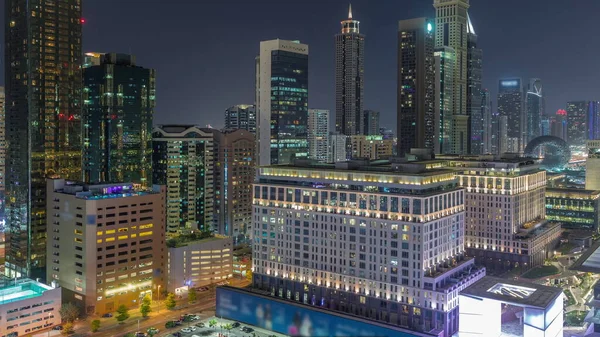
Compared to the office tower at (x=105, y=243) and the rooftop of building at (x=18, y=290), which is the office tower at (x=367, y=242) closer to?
the office tower at (x=105, y=243)

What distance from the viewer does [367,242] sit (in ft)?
248

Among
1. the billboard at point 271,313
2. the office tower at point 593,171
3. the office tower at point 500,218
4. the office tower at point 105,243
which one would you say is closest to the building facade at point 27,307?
the office tower at point 105,243

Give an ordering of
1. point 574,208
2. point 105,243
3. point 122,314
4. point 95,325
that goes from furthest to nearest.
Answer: point 574,208 < point 105,243 < point 122,314 < point 95,325

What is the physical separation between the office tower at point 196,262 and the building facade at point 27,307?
67.9 feet

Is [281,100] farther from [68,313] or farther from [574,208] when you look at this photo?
[68,313]

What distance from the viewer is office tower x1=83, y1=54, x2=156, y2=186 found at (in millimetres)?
133500

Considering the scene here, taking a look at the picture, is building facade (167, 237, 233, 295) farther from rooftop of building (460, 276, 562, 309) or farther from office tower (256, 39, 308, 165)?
rooftop of building (460, 276, 562, 309)

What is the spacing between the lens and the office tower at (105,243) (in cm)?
8462

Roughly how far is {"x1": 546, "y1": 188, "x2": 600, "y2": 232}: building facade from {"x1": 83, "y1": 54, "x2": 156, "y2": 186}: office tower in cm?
9800

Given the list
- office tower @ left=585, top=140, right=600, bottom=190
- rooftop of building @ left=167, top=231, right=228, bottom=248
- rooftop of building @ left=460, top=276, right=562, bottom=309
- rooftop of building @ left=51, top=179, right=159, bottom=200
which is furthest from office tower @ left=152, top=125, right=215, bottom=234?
office tower @ left=585, top=140, right=600, bottom=190

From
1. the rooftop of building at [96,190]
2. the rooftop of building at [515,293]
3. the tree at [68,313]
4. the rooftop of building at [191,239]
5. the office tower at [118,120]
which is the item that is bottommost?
the tree at [68,313]

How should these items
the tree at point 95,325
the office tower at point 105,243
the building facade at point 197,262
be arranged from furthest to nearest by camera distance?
the building facade at point 197,262 → the office tower at point 105,243 → the tree at point 95,325

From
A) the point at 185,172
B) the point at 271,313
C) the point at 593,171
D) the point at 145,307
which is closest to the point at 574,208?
the point at 593,171

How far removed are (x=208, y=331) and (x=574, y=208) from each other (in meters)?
95.6
